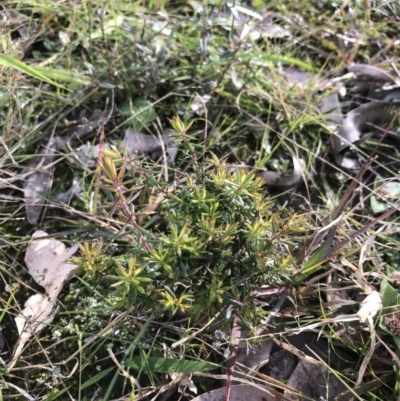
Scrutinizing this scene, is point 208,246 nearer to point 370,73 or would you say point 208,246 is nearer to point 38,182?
point 38,182

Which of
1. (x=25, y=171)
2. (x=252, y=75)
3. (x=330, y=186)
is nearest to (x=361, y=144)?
(x=330, y=186)

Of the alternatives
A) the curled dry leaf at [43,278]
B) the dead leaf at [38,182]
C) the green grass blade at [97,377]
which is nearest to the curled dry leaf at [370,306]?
the green grass blade at [97,377]

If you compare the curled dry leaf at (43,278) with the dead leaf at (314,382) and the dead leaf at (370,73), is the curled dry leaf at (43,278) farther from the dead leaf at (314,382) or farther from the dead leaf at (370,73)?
the dead leaf at (370,73)

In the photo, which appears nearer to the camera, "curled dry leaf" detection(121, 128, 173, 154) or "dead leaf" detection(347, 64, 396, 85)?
"curled dry leaf" detection(121, 128, 173, 154)

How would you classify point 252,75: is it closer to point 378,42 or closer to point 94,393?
point 378,42

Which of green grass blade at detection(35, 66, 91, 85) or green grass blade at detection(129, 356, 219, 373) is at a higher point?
green grass blade at detection(35, 66, 91, 85)

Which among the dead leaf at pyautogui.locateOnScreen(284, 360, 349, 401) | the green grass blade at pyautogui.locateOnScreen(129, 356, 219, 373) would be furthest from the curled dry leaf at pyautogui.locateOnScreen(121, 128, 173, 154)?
the dead leaf at pyautogui.locateOnScreen(284, 360, 349, 401)

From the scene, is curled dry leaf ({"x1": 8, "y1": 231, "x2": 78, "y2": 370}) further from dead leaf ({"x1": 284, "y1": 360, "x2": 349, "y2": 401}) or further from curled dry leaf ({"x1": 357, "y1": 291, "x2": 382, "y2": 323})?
curled dry leaf ({"x1": 357, "y1": 291, "x2": 382, "y2": 323})
